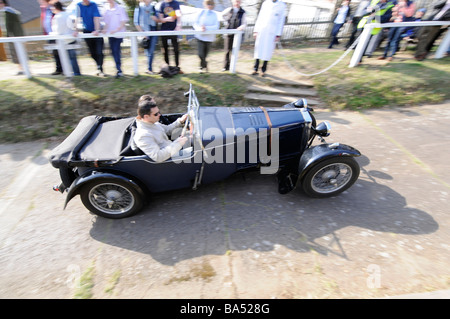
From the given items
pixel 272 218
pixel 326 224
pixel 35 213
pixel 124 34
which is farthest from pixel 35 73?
pixel 326 224

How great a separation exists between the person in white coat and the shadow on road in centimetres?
414

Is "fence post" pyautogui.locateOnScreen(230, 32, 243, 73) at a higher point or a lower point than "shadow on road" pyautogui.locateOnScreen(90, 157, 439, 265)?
higher

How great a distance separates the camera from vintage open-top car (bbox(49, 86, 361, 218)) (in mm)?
3199

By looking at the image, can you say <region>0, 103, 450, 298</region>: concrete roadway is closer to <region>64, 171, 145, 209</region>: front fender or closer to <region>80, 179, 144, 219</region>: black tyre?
<region>80, 179, 144, 219</region>: black tyre

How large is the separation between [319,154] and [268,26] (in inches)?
177

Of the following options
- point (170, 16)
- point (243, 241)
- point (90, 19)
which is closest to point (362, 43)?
point (170, 16)

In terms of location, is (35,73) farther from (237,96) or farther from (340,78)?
(340,78)

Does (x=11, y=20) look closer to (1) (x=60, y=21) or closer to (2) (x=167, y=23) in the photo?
(1) (x=60, y=21)

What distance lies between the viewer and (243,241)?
318 cm

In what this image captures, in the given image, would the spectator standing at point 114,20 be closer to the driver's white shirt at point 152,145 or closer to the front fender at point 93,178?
the driver's white shirt at point 152,145

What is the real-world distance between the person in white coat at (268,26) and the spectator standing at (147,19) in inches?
105

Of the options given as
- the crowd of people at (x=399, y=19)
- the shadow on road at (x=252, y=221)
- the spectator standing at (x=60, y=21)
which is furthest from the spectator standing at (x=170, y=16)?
the crowd of people at (x=399, y=19)

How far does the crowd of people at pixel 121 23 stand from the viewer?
5820 millimetres

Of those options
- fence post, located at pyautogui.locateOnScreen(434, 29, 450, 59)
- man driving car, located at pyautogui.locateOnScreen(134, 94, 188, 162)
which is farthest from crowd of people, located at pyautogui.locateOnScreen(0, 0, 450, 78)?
man driving car, located at pyautogui.locateOnScreen(134, 94, 188, 162)
